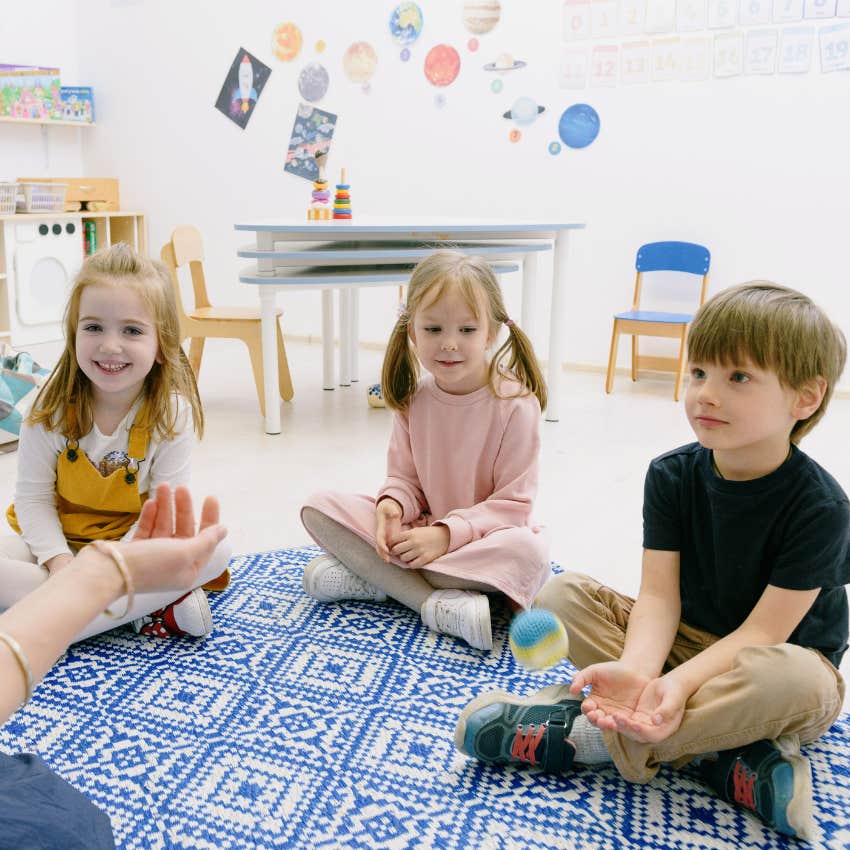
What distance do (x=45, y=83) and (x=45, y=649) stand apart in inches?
183

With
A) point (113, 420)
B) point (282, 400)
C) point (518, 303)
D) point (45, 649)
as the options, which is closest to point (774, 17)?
point (518, 303)

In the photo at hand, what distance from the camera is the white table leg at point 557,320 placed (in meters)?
3.06

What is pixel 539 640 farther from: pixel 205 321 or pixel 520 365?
pixel 205 321

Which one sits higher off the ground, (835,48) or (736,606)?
(835,48)

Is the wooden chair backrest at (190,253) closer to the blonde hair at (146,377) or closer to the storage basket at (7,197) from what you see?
the storage basket at (7,197)

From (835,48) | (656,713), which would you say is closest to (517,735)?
(656,713)

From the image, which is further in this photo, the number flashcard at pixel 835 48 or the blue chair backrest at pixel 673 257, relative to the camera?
the blue chair backrest at pixel 673 257

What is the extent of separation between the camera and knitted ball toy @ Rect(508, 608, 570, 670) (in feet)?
3.65

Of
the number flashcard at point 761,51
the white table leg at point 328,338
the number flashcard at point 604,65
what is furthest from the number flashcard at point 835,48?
the white table leg at point 328,338

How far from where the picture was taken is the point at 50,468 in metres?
1.47

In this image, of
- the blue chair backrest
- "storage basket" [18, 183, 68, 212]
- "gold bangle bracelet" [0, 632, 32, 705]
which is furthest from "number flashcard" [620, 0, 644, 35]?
"gold bangle bracelet" [0, 632, 32, 705]

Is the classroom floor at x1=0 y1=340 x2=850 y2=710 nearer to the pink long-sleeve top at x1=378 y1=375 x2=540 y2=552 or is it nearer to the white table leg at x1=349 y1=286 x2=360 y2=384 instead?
the white table leg at x1=349 y1=286 x2=360 y2=384

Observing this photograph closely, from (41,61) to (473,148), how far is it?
8.10ft

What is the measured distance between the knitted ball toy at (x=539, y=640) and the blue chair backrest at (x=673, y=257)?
2741mm
